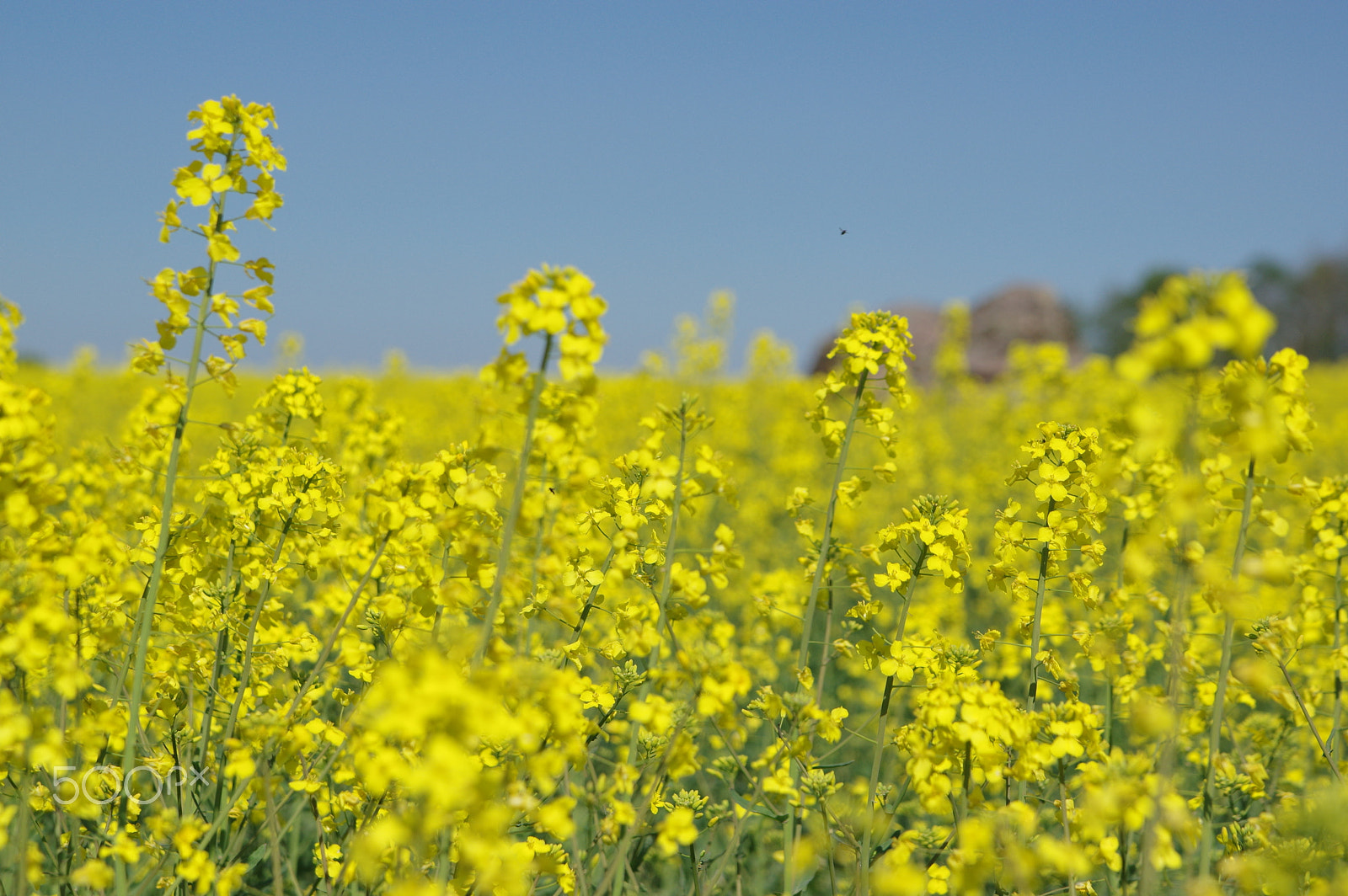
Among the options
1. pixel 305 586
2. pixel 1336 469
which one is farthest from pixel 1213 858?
pixel 1336 469

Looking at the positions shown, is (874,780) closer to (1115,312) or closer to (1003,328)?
(1003,328)

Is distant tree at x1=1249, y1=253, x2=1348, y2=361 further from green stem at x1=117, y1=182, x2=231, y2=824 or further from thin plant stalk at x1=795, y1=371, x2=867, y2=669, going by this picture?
green stem at x1=117, y1=182, x2=231, y2=824

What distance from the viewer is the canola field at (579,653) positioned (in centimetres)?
A: 176

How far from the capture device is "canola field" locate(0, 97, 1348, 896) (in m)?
1.76

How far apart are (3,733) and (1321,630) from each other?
4262mm

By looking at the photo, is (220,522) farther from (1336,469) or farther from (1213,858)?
(1336,469)

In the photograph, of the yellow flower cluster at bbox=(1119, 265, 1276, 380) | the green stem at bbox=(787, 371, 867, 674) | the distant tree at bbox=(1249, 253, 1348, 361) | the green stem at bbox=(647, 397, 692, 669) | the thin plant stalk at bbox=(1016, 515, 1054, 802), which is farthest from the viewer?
the distant tree at bbox=(1249, 253, 1348, 361)

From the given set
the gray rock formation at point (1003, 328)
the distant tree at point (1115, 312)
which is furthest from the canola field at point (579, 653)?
the distant tree at point (1115, 312)

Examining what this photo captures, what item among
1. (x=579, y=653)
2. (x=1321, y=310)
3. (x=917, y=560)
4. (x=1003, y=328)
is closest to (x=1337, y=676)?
(x=917, y=560)

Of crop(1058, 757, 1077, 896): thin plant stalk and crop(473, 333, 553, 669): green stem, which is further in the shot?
crop(1058, 757, 1077, 896): thin plant stalk

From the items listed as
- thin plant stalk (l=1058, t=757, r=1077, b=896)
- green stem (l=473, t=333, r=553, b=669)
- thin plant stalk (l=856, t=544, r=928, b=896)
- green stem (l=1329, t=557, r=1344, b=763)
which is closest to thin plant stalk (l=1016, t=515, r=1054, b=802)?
thin plant stalk (l=1058, t=757, r=1077, b=896)

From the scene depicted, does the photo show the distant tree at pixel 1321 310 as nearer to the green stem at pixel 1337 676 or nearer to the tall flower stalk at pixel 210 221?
the green stem at pixel 1337 676

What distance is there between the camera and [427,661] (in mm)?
1364

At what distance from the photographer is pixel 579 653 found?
275 centimetres
